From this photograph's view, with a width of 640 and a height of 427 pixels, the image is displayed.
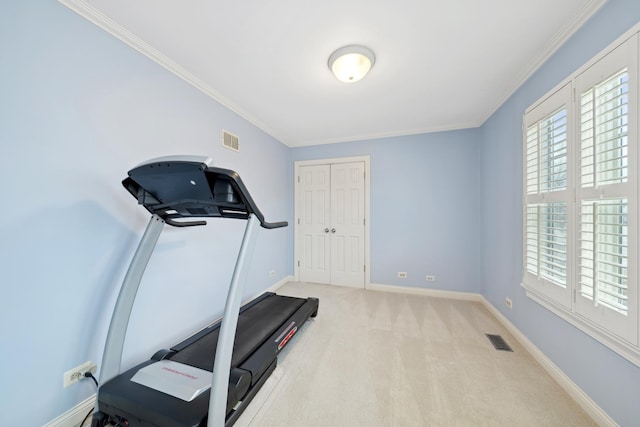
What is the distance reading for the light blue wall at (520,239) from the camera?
1161 mm

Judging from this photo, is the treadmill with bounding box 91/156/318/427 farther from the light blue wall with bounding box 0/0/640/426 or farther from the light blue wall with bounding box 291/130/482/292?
the light blue wall with bounding box 291/130/482/292

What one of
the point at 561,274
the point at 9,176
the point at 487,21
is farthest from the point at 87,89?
the point at 561,274

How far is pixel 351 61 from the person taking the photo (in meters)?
1.74

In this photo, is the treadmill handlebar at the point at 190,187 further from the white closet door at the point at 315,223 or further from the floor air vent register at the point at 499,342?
the white closet door at the point at 315,223

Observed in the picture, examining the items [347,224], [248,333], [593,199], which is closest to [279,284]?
[347,224]

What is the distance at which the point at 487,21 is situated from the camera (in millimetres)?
1440

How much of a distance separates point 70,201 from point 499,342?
3.61m

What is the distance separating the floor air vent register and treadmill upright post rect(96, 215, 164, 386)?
301cm

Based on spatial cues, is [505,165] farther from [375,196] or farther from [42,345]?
[42,345]

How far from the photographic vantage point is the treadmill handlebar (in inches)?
39.4

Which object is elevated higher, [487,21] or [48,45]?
[487,21]

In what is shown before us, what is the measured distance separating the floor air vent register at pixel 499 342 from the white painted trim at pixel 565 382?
141 mm

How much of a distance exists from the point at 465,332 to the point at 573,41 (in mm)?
2594

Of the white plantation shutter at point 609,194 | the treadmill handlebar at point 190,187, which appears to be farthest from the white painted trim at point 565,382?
the treadmill handlebar at point 190,187
